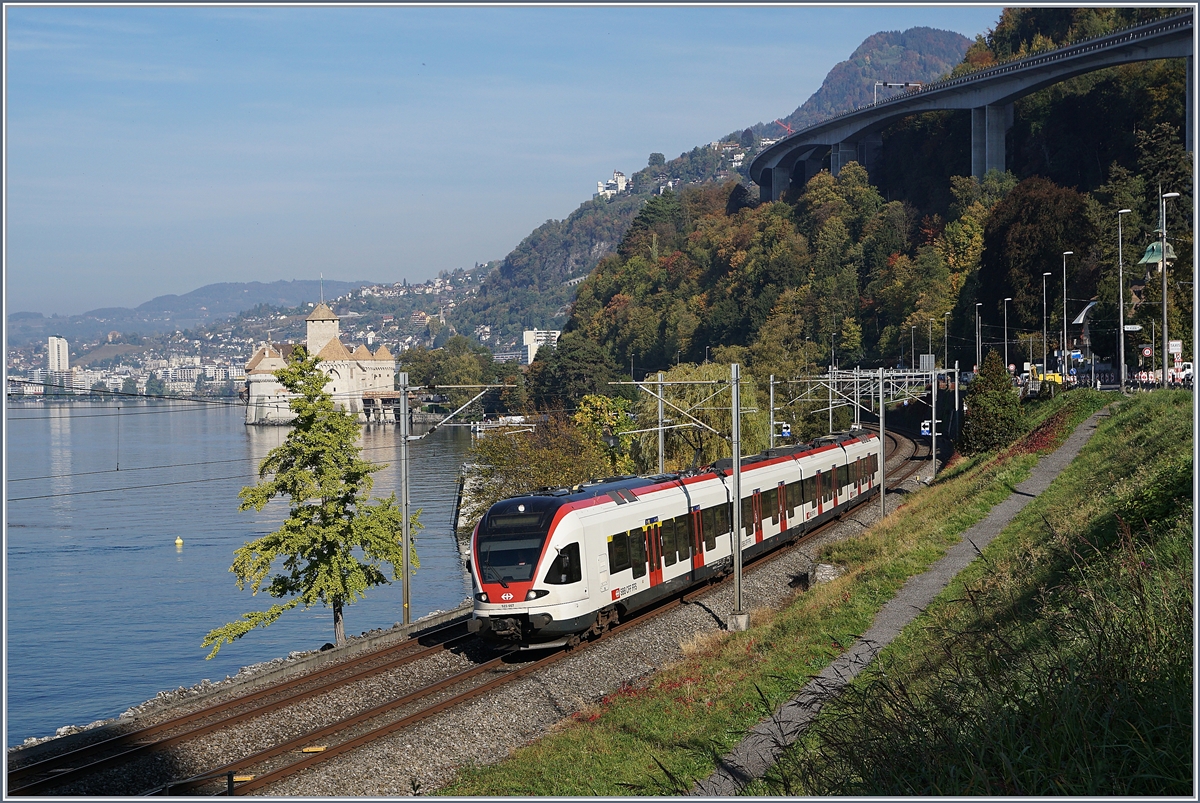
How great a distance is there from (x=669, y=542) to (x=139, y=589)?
3565cm

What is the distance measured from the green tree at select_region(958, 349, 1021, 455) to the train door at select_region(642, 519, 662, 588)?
31665mm

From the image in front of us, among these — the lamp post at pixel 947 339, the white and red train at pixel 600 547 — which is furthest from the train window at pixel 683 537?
the lamp post at pixel 947 339

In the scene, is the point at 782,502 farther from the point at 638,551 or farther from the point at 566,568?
the point at 566,568

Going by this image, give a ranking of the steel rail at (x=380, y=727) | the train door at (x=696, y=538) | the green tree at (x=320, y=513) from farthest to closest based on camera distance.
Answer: the green tree at (x=320, y=513), the train door at (x=696, y=538), the steel rail at (x=380, y=727)

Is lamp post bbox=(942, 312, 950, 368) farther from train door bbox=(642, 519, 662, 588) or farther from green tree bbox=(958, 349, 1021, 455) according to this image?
train door bbox=(642, 519, 662, 588)

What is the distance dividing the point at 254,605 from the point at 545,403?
3316 inches

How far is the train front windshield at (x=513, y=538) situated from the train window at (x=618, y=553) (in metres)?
1.64

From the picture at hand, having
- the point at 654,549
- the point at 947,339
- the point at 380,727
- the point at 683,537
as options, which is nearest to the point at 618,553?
the point at 654,549

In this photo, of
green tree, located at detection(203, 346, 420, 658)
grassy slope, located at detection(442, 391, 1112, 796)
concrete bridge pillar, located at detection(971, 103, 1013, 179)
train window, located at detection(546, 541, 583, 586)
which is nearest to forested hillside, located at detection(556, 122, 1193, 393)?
concrete bridge pillar, located at detection(971, 103, 1013, 179)

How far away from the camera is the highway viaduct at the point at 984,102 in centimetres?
8788

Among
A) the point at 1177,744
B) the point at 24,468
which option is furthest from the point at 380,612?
the point at 24,468

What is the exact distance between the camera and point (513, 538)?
19.7 meters

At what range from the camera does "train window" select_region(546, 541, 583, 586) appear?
19.4m

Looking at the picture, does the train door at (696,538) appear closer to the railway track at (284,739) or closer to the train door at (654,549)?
the train door at (654,549)
